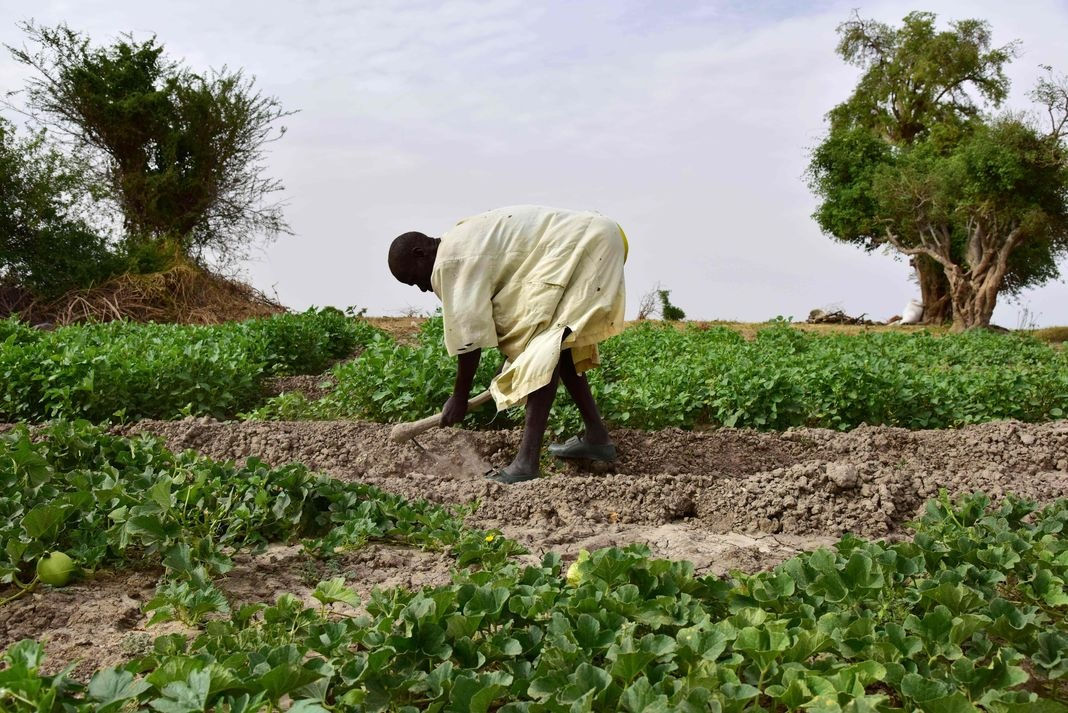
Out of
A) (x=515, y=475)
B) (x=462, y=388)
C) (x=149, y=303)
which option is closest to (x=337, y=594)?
(x=515, y=475)

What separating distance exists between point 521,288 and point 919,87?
24.4 m

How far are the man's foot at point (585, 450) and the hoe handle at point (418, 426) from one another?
50cm

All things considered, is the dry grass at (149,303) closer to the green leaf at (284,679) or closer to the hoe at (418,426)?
the hoe at (418,426)

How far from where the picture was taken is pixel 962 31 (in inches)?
1004

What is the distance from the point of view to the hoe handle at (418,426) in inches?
201

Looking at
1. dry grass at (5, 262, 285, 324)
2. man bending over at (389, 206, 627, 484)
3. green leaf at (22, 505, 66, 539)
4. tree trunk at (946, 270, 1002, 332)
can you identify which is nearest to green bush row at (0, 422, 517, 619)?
green leaf at (22, 505, 66, 539)

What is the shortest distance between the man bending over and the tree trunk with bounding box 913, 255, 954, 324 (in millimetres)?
21809

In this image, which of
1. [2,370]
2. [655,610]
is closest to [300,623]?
[655,610]

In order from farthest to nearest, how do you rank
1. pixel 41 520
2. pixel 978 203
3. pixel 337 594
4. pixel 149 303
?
pixel 978 203 → pixel 149 303 → pixel 41 520 → pixel 337 594

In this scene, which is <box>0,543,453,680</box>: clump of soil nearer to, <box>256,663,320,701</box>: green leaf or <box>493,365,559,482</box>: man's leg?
<box>256,663,320,701</box>: green leaf

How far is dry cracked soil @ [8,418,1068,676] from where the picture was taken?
3.08 meters

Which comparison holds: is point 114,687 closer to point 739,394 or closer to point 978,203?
point 739,394

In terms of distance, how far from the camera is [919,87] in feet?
84.6

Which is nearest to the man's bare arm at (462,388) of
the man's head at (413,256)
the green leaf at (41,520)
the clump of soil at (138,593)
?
the man's head at (413,256)
